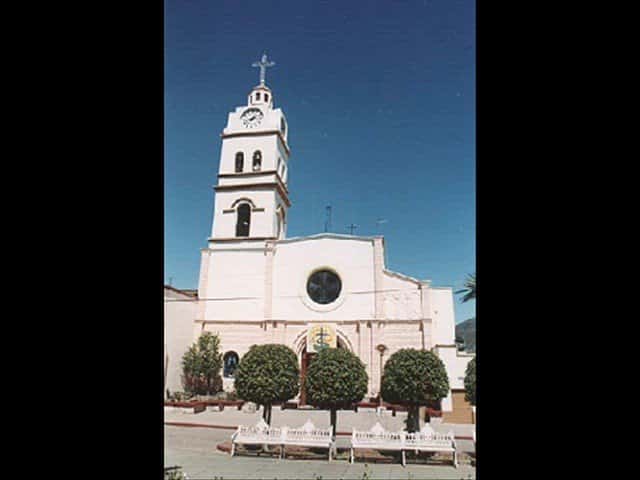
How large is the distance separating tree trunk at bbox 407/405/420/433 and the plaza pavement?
254mm

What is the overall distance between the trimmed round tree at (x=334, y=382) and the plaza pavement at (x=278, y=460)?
1.19 ft

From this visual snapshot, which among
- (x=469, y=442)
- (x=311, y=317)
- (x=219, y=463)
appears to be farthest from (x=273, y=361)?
(x=469, y=442)

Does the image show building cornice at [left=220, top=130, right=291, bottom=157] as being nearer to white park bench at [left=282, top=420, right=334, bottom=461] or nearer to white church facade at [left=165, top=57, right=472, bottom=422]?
white church facade at [left=165, top=57, right=472, bottom=422]

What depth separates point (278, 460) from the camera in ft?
12.9

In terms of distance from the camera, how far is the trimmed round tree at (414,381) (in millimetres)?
4117

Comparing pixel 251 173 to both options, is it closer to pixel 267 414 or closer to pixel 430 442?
pixel 267 414

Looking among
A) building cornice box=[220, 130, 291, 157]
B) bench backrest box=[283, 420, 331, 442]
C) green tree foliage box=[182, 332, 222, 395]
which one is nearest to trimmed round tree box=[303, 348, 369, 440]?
bench backrest box=[283, 420, 331, 442]

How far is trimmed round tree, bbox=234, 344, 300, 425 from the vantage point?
166 inches

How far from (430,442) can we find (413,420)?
0.95ft

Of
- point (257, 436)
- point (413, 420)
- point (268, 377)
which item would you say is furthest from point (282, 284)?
point (413, 420)

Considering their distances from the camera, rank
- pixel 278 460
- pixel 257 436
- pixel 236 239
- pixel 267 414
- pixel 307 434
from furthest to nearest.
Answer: pixel 236 239, pixel 267 414, pixel 257 436, pixel 307 434, pixel 278 460

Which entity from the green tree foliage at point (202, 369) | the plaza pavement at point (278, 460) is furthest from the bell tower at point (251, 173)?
the plaza pavement at point (278, 460)
